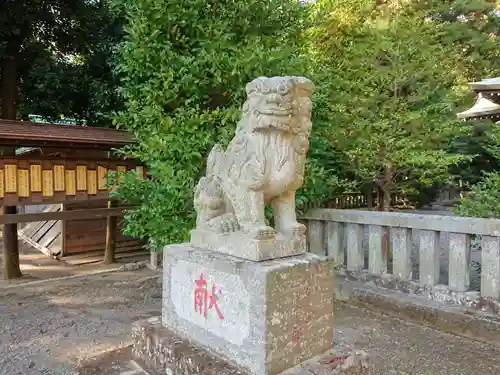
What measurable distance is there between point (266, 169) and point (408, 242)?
3.17 m

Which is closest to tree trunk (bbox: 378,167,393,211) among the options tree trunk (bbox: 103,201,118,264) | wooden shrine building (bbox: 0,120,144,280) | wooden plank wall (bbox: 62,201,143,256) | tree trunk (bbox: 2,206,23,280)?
wooden shrine building (bbox: 0,120,144,280)

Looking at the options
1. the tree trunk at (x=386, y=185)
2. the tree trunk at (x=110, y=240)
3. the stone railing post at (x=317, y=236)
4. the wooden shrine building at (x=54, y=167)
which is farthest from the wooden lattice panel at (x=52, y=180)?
the tree trunk at (x=386, y=185)

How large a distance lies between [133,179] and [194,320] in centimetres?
308

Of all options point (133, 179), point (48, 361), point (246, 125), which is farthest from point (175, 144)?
point (48, 361)

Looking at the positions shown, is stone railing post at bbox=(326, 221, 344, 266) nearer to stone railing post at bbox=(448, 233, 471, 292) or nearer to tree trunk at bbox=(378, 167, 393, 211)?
stone railing post at bbox=(448, 233, 471, 292)

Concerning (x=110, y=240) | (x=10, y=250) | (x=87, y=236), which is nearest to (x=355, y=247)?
(x=110, y=240)

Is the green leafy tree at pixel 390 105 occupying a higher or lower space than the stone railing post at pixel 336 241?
higher

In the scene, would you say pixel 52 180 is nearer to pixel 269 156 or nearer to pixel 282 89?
pixel 269 156

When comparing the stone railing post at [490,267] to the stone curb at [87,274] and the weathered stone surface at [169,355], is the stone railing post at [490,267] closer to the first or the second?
the weathered stone surface at [169,355]

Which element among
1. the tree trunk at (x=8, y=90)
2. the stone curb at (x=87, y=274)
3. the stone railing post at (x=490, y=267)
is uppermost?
the tree trunk at (x=8, y=90)

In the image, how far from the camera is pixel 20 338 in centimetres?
467

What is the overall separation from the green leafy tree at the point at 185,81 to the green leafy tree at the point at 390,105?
1.36 m

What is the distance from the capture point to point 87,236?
9.50m

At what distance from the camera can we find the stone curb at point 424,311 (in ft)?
13.9
